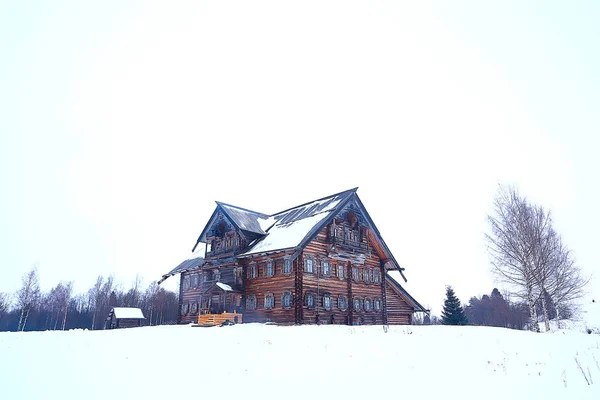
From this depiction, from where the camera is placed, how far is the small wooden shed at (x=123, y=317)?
48844mm

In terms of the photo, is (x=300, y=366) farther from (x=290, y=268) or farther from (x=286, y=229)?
(x=286, y=229)

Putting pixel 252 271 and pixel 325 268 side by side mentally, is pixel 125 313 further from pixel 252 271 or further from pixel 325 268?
pixel 325 268

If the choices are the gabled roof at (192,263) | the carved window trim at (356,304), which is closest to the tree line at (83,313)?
the gabled roof at (192,263)

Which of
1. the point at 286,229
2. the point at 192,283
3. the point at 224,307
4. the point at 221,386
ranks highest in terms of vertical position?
the point at 286,229

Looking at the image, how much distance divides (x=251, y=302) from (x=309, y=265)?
626cm

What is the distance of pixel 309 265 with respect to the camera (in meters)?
29.0

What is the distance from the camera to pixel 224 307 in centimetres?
3091

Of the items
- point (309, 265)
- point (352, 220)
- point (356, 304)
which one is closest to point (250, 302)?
point (309, 265)

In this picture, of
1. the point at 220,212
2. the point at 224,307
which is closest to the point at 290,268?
the point at 224,307

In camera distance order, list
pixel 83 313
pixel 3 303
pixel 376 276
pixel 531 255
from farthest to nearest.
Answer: pixel 83 313 → pixel 3 303 → pixel 376 276 → pixel 531 255

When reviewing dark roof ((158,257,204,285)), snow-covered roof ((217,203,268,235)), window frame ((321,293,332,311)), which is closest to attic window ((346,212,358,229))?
window frame ((321,293,332,311))

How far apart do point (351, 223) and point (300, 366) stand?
80.2 ft

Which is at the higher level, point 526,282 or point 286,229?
point 286,229

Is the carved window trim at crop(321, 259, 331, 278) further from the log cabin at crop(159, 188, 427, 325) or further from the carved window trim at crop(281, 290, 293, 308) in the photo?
the carved window trim at crop(281, 290, 293, 308)
